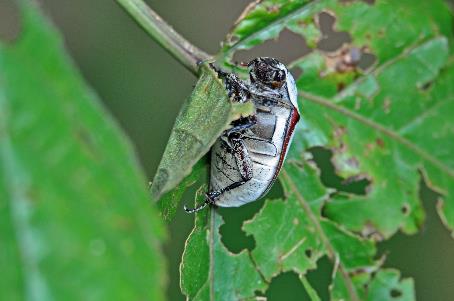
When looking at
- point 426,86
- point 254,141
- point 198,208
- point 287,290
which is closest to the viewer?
point 198,208

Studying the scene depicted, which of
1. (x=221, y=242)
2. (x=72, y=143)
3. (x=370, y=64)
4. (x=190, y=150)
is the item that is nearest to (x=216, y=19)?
(x=370, y=64)

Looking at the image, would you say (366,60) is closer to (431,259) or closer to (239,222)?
(239,222)

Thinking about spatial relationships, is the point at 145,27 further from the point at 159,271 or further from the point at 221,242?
the point at 159,271

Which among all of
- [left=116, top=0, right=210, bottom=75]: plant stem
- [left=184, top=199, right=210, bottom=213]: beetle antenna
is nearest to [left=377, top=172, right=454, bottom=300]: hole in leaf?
[left=184, top=199, right=210, bottom=213]: beetle antenna

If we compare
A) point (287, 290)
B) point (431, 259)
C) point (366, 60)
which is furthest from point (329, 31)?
point (431, 259)

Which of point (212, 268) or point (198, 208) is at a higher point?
point (198, 208)

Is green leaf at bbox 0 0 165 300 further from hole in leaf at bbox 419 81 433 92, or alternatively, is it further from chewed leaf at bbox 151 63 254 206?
hole in leaf at bbox 419 81 433 92

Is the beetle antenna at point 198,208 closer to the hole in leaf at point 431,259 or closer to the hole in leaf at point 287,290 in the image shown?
the hole in leaf at point 287,290
